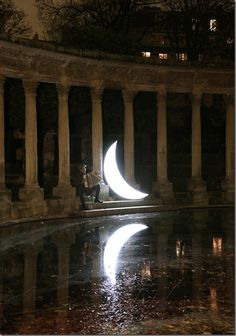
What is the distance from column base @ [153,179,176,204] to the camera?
3638cm

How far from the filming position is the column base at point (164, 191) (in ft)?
119

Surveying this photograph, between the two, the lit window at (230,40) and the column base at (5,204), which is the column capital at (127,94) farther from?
the lit window at (230,40)

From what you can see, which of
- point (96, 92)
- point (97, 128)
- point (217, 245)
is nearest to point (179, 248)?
point (217, 245)

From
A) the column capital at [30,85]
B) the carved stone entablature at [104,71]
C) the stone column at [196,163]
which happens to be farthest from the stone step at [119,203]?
the carved stone entablature at [104,71]

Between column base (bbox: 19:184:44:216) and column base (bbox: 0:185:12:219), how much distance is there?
5.49 ft

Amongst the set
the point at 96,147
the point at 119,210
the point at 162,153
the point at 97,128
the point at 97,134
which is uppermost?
the point at 97,128

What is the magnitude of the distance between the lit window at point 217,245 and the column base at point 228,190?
617 inches

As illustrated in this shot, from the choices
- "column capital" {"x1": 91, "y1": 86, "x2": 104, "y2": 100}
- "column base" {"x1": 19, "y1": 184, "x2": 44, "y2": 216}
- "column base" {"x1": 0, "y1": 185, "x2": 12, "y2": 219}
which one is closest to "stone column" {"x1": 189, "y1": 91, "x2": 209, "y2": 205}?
"column capital" {"x1": 91, "y1": 86, "x2": 104, "y2": 100}

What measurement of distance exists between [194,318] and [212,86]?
2864 cm

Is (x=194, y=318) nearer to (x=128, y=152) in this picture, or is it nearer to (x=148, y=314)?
(x=148, y=314)

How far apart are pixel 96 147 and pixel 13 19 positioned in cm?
2465

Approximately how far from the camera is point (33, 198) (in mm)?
30641

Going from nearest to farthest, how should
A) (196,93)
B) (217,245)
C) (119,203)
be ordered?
(217,245)
(119,203)
(196,93)

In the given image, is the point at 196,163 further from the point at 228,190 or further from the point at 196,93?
the point at 196,93
